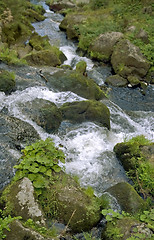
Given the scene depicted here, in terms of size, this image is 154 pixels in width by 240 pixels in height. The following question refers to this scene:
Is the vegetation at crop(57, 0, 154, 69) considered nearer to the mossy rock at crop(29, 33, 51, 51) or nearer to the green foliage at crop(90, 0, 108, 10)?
the green foliage at crop(90, 0, 108, 10)

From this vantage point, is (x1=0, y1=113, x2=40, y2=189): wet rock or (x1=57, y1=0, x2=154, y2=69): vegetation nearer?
(x1=0, y1=113, x2=40, y2=189): wet rock

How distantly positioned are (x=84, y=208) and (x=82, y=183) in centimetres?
137

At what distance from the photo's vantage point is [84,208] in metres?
4.12

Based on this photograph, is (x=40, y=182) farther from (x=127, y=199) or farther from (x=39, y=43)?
(x=39, y=43)

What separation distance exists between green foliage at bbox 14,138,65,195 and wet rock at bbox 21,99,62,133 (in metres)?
2.16

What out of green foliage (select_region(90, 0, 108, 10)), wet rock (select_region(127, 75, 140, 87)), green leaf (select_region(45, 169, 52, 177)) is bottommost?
wet rock (select_region(127, 75, 140, 87))

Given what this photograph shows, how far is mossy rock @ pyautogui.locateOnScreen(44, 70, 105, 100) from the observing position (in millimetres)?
8820

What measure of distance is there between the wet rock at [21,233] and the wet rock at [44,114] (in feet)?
12.1

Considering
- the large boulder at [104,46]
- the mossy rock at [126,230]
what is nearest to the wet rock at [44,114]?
the mossy rock at [126,230]

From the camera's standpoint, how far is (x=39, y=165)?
4.36 metres

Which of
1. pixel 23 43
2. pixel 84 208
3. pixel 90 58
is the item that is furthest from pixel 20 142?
pixel 23 43

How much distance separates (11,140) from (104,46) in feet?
32.4

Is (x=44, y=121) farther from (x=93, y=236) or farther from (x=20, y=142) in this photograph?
(x=93, y=236)

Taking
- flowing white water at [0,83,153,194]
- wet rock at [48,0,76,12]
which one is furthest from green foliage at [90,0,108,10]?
flowing white water at [0,83,153,194]
